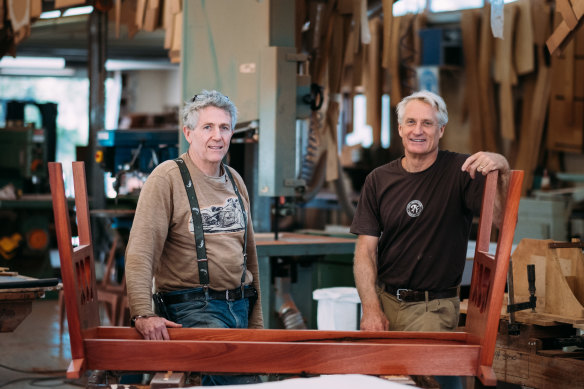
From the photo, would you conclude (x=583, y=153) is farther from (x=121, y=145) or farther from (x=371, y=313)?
(x=371, y=313)

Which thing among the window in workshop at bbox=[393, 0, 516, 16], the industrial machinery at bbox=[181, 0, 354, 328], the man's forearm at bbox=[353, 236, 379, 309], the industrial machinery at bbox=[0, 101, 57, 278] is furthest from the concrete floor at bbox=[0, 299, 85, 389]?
the window in workshop at bbox=[393, 0, 516, 16]

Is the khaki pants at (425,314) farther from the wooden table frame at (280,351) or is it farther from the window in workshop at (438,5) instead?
the window in workshop at (438,5)

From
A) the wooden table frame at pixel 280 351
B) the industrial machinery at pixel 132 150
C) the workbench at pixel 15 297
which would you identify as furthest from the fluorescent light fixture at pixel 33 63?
the wooden table frame at pixel 280 351

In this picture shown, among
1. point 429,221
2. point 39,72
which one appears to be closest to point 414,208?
point 429,221

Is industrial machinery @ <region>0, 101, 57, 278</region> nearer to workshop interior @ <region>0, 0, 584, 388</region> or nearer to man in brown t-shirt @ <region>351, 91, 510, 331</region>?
workshop interior @ <region>0, 0, 584, 388</region>

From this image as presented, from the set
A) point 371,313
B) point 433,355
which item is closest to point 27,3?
point 371,313

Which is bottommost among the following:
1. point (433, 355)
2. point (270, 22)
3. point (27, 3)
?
point (433, 355)

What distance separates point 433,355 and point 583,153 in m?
7.80

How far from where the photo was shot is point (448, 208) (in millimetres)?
3199

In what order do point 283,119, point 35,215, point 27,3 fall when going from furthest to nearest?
point 35,215 → point 27,3 → point 283,119

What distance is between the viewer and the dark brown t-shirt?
10.5 feet

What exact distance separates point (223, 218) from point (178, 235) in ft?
0.60

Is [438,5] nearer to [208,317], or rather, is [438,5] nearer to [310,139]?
[310,139]

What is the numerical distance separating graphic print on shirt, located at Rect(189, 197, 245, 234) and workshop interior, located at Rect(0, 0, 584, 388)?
0.62 m
